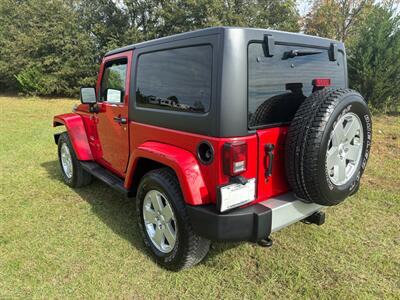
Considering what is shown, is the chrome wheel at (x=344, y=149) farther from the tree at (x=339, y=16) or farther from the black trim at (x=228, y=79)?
the tree at (x=339, y=16)

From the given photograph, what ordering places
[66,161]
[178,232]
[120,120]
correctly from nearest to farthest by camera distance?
1. [178,232]
2. [120,120]
3. [66,161]

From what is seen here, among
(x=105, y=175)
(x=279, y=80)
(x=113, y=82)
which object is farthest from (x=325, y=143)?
(x=105, y=175)

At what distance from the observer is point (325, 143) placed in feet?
6.68

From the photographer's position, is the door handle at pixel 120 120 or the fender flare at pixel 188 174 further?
the door handle at pixel 120 120

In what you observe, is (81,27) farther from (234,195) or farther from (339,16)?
(234,195)

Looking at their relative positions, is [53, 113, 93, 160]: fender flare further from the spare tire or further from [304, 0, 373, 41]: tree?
[304, 0, 373, 41]: tree

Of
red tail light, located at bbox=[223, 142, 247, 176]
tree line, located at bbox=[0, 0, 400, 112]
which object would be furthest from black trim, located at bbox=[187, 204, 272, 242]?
tree line, located at bbox=[0, 0, 400, 112]

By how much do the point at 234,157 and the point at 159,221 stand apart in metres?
1.03

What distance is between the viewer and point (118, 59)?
3299 mm

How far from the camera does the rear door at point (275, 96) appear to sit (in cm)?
208

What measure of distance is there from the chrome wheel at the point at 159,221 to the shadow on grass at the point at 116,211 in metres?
0.27

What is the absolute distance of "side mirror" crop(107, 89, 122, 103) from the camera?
10.4ft

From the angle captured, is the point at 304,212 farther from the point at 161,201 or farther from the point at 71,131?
the point at 71,131

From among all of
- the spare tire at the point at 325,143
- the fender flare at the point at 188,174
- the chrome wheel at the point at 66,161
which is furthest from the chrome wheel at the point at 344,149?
the chrome wheel at the point at 66,161
